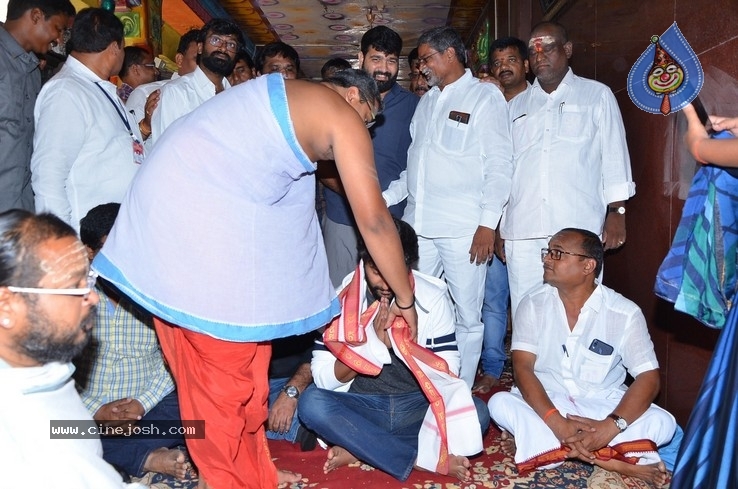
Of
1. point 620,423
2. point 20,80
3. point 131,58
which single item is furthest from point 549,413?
point 131,58

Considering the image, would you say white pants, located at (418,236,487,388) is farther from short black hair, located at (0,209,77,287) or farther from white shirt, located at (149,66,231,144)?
short black hair, located at (0,209,77,287)

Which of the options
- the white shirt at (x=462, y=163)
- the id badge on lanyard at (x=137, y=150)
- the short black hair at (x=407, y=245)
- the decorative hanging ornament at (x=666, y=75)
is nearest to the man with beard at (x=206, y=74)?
the id badge on lanyard at (x=137, y=150)

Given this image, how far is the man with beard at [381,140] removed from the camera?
3.24 metres

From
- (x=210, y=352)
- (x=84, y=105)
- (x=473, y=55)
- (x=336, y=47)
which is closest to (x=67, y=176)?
(x=84, y=105)

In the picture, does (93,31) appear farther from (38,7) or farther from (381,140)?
(381,140)

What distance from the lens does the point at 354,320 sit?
2.56 meters

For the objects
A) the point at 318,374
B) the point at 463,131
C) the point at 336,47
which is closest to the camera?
the point at 318,374

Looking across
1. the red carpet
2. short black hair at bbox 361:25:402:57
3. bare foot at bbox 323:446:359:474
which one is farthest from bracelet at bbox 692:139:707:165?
short black hair at bbox 361:25:402:57

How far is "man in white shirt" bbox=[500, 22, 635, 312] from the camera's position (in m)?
3.13

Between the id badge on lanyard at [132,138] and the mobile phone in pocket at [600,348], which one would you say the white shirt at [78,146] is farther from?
the mobile phone in pocket at [600,348]

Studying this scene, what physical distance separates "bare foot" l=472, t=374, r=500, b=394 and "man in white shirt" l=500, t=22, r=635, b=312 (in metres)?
0.51

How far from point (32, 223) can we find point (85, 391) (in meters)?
1.51

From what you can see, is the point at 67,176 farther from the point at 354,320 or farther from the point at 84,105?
the point at 354,320

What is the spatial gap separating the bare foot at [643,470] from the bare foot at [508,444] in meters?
0.37
